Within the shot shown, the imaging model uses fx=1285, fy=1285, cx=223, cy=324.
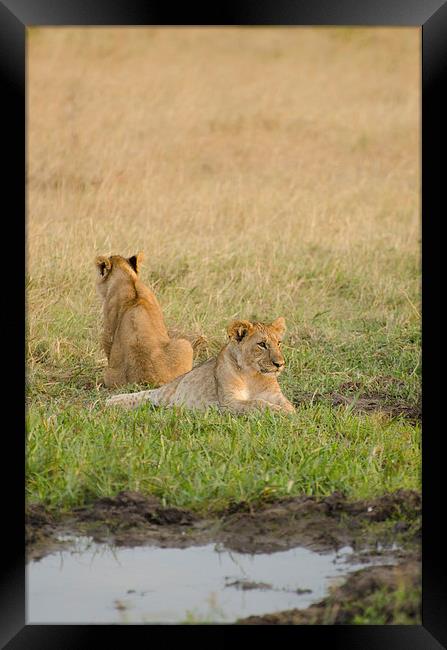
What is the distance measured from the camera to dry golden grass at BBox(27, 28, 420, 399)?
9352 mm

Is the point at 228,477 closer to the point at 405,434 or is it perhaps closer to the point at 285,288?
the point at 405,434

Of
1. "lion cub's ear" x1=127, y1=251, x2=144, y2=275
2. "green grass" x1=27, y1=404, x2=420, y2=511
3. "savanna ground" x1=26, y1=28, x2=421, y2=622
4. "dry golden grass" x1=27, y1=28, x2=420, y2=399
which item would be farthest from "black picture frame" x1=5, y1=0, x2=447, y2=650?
"lion cub's ear" x1=127, y1=251, x2=144, y2=275

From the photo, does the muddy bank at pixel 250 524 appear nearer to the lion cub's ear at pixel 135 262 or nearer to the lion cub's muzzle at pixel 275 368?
the lion cub's muzzle at pixel 275 368

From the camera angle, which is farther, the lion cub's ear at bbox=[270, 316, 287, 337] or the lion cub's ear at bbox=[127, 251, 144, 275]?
the lion cub's ear at bbox=[127, 251, 144, 275]

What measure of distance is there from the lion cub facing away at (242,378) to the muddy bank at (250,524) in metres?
1.53

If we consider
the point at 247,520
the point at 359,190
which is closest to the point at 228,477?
the point at 247,520

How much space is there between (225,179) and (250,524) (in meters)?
9.51

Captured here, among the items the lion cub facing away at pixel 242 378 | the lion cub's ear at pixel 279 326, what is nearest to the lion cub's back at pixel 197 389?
the lion cub facing away at pixel 242 378

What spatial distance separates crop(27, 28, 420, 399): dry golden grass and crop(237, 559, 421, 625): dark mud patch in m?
3.31

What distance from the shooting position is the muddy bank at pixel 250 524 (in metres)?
5.17

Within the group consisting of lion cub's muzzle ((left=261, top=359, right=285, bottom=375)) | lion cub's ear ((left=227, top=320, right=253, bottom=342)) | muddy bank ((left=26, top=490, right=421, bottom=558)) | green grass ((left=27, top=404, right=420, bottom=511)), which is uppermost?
lion cub's ear ((left=227, top=320, right=253, bottom=342))

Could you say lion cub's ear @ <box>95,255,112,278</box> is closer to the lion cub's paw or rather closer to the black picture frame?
the lion cub's paw

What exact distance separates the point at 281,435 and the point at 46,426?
3.87 feet

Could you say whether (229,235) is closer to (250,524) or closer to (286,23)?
(250,524)
